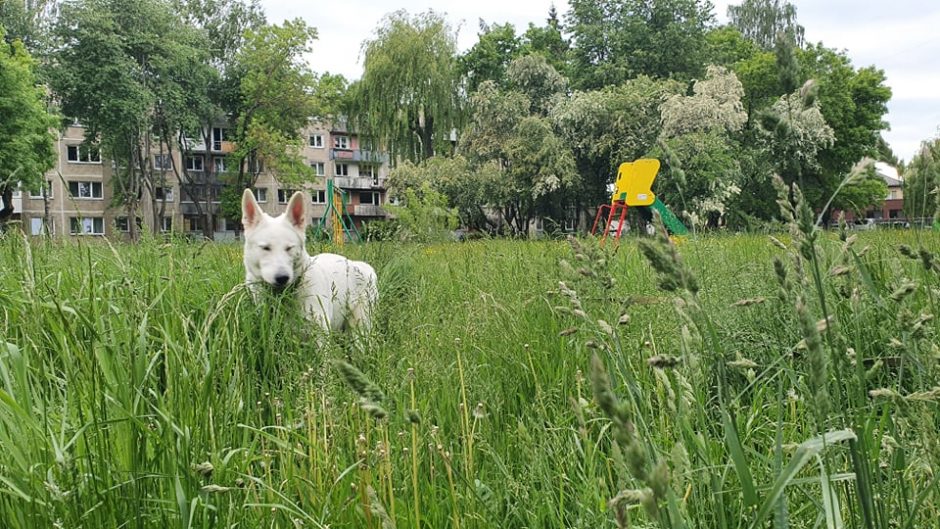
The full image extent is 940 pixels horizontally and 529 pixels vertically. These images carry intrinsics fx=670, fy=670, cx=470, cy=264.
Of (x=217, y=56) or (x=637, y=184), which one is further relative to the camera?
(x=217, y=56)

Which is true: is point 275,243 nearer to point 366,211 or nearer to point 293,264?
point 293,264

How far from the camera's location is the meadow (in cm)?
77

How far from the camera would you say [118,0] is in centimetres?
3897

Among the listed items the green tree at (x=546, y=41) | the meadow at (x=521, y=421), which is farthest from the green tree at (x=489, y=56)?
the meadow at (x=521, y=421)

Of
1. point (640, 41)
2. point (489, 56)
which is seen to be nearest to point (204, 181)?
point (489, 56)

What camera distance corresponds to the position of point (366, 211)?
73188 mm

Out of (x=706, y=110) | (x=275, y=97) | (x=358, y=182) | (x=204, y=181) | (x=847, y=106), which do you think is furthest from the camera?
(x=358, y=182)

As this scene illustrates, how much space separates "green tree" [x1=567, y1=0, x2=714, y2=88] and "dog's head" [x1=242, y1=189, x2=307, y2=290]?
1490 inches

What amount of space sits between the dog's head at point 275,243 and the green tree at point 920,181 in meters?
3.58

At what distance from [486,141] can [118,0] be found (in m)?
23.4

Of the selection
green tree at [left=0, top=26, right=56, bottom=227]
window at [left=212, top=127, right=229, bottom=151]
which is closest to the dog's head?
green tree at [left=0, top=26, right=56, bottom=227]

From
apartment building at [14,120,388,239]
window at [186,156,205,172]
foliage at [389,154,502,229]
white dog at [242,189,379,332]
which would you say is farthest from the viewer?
window at [186,156,205,172]

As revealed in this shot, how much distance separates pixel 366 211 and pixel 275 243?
69.5 metres

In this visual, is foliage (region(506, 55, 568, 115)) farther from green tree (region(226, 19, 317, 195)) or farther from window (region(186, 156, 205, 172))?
window (region(186, 156, 205, 172))
